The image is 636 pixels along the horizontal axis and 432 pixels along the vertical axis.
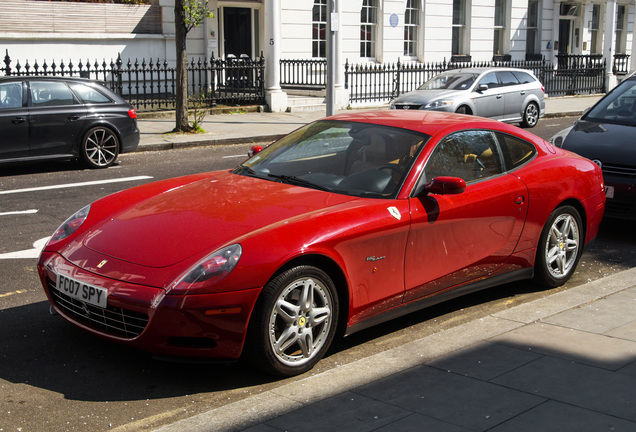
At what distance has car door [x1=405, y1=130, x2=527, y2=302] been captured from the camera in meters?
5.17

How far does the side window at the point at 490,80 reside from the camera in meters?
19.2

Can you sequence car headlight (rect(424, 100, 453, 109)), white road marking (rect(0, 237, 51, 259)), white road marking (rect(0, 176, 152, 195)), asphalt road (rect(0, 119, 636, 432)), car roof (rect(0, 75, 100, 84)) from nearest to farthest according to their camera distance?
asphalt road (rect(0, 119, 636, 432)), white road marking (rect(0, 237, 51, 259)), white road marking (rect(0, 176, 152, 195)), car roof (rect(0, 75, 100, 84)), car headlight (rect(424, 100, 453, 109))

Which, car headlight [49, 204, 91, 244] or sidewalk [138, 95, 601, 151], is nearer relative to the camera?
car headlight [49, 204, 91, 244]

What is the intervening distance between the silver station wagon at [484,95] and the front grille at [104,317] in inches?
553

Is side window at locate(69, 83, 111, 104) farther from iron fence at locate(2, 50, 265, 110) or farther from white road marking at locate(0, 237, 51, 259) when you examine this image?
iron fence at locate(2, 50, 265, 110)

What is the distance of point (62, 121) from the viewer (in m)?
12.2

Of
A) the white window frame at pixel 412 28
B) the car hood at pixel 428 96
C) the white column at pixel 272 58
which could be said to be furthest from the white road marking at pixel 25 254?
the white window frame at pixel 412 28

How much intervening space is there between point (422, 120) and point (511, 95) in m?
14.8

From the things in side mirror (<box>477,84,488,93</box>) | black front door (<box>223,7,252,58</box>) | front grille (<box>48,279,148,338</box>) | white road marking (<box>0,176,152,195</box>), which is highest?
black front door (<box>223,7,252,58</box>)

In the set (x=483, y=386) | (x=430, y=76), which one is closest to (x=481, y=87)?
(x=430, y=76)

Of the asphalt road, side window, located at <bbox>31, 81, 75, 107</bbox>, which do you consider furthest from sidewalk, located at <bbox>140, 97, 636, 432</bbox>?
side window, located at <bbox>31, 81, 75, 107</bbox>

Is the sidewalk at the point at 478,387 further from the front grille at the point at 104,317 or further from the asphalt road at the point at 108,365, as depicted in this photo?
the front grille at the point at 104,317

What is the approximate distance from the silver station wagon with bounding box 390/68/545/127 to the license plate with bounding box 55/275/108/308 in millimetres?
14079

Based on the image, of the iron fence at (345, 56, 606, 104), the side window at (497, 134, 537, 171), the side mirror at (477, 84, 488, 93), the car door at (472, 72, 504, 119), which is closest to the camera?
the side window at (497, 134, 537, 171)
